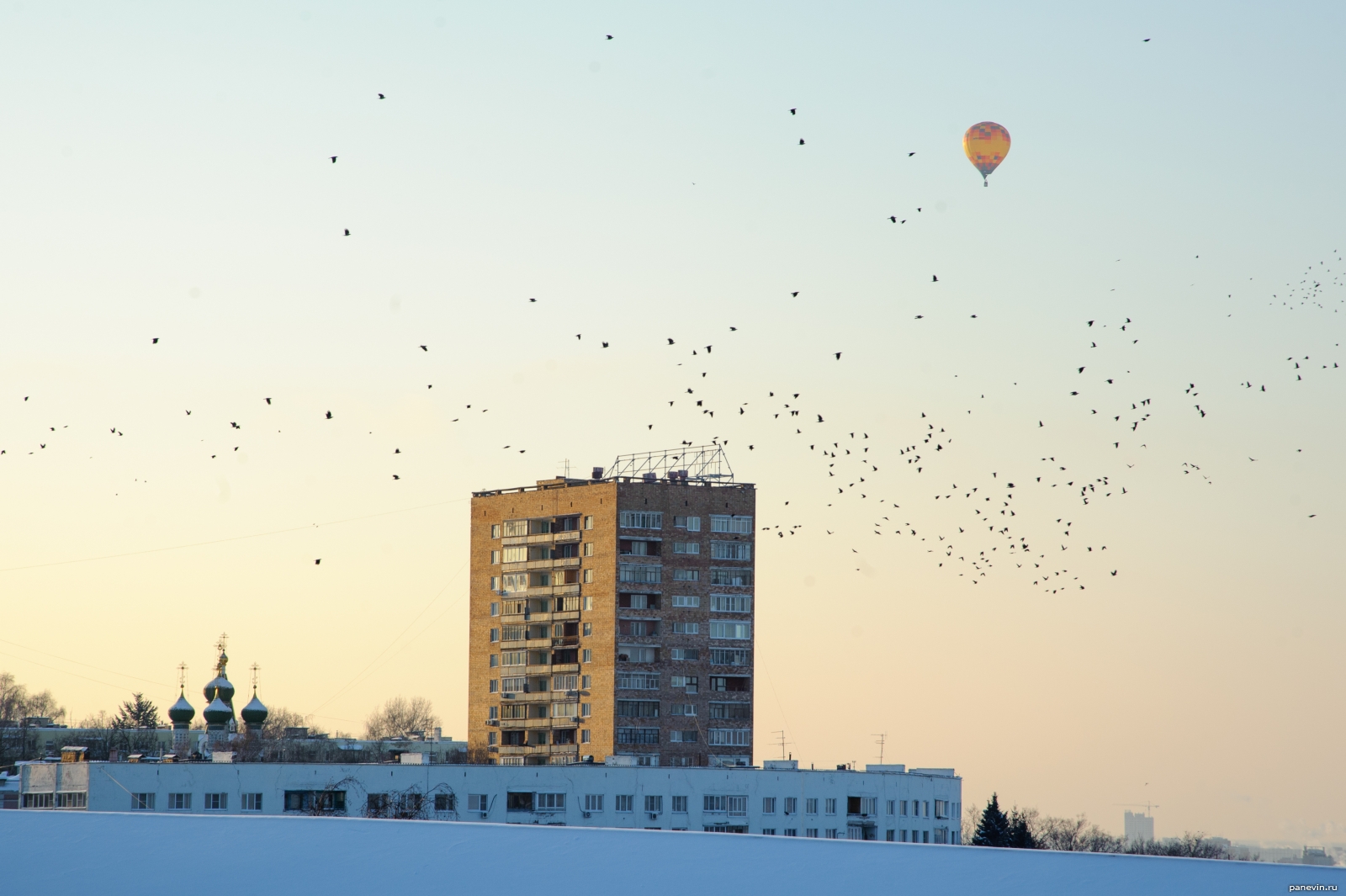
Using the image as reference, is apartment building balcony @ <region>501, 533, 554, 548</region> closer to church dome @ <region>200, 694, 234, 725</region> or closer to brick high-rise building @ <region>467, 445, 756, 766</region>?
brick high-rise building @ <region>467, 445, 756, 766</region>

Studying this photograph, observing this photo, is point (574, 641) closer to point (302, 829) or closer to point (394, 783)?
point (394, 783)

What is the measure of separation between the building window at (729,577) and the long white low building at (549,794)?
21420 millimetres

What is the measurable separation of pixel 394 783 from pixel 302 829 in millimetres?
73809

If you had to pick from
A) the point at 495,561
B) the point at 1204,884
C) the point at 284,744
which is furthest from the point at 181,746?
the point at 1204,884

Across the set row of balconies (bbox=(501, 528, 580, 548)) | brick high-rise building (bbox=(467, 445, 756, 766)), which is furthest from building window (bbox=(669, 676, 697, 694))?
row of balconies (bbox=(501, 528, 580, 548))

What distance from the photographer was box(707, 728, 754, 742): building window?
12875cm

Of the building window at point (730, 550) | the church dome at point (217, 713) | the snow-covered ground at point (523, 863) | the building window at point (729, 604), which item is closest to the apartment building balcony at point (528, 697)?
the building window at point (729, 604)

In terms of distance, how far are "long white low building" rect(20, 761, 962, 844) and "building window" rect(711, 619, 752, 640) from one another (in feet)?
62.6

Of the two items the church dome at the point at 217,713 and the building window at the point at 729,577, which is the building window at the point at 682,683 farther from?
the church dome at the point at 217,713

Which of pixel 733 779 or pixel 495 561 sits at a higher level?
pixel 495 561

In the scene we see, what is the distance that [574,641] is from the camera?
133125 mm

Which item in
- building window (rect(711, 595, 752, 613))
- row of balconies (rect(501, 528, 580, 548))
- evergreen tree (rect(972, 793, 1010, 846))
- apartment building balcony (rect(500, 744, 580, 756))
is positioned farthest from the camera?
row of balconies (rect(501, 528, 580, 548))

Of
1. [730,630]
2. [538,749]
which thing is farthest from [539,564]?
[730,630]

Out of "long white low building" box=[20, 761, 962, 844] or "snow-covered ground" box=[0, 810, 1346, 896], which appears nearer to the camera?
"snow-covered ground" box=[0, 810, 1346, 896]
